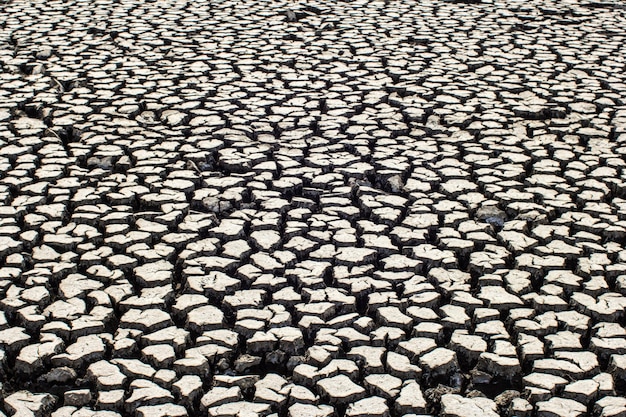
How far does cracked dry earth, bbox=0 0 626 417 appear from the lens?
2004 mm

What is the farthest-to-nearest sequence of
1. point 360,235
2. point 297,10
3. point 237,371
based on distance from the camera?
point 297,10 < point 360,235 < point 237,371

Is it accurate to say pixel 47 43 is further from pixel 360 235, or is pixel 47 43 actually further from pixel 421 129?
pixel 360 235

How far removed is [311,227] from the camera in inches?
108

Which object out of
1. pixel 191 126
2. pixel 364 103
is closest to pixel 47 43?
pixel 191 126

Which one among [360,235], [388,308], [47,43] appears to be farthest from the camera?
[47,43]

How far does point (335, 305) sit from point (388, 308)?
0.50 ft

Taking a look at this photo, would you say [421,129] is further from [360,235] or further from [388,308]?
[388,308]

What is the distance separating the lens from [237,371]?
204 centimetres

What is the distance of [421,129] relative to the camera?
3.62 m

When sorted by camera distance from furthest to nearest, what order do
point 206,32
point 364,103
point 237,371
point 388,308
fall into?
point 206,32 < point 364,103 < point 388,308 < point 237,371

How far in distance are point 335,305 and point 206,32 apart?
3322 millimetres

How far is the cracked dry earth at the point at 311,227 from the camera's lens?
2004 mm

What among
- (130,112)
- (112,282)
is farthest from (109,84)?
(112,282)

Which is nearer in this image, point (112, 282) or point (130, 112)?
point (112, 282)
